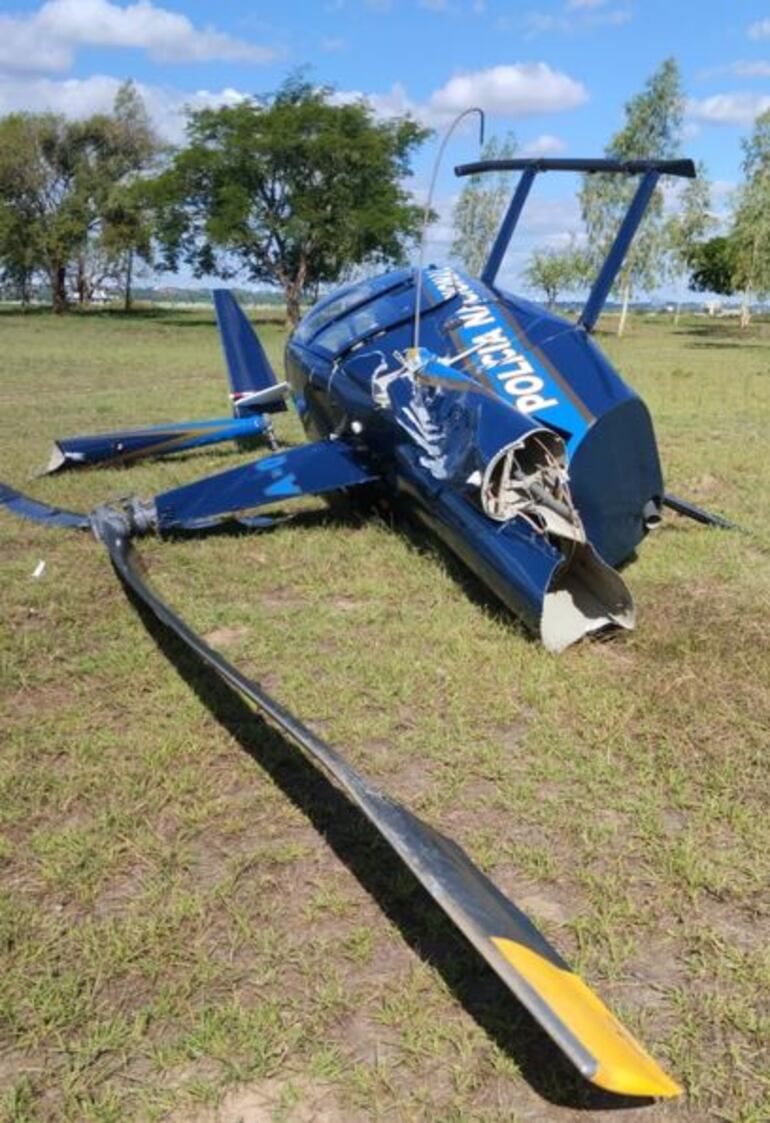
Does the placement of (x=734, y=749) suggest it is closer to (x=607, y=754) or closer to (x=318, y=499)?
(x=607, y=754)

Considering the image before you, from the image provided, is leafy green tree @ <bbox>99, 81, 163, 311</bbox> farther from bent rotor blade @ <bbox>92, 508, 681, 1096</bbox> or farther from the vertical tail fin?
bent rotor blade @ <bbox>92, 508, 681, 1096</bbox>

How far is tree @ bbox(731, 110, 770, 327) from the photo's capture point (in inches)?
1558

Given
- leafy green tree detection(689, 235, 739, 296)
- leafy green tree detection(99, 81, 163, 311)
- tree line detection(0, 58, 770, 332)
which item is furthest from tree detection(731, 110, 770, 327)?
leafy green tree detection(689, 235, 739, 296)

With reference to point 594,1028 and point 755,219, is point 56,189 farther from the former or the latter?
point 594,1028

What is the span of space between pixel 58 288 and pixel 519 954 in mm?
58828

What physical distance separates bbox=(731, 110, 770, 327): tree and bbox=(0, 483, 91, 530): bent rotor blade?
3890 centimetres

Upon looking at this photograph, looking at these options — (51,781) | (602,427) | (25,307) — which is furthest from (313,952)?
(25,307)

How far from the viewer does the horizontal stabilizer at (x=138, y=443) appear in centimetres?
950

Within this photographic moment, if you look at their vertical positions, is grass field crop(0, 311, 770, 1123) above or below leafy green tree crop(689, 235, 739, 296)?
below

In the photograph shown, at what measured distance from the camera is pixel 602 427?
555cm

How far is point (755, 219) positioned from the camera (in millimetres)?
39812

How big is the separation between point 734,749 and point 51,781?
2.93 metres

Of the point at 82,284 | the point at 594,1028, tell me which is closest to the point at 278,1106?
the point at 594,1028

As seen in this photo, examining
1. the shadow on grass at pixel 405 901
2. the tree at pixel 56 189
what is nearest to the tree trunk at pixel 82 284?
the tree at pixel 56 189
